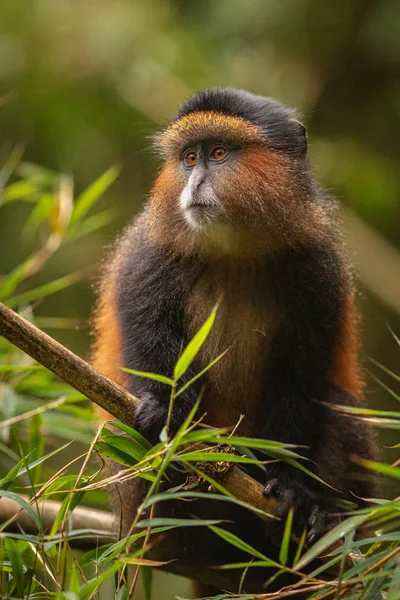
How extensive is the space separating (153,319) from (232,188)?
66cm

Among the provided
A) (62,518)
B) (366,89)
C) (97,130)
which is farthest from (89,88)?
(62,518)

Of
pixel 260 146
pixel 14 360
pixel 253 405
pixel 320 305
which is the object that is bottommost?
pixel 14 360

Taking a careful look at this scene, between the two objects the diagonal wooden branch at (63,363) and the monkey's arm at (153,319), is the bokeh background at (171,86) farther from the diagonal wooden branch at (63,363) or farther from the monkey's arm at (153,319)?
the diagonal wooden branch at (63,363)

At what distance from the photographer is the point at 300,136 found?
4285mm

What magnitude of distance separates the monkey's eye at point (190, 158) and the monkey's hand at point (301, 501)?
1.38 m

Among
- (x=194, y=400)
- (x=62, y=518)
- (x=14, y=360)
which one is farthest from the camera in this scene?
(x=14, y=360)

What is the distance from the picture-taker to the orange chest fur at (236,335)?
4.16 m

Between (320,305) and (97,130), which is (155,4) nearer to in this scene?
(97,130)

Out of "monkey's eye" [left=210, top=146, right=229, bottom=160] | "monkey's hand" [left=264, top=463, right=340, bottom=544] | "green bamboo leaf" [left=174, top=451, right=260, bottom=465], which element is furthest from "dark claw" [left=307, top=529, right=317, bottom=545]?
"monkey's eye" [left=210, top=146, right=229, bottom=160]

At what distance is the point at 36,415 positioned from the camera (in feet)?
13.7

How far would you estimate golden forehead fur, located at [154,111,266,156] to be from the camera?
13.5 feet

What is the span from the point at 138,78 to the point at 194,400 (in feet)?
14.9

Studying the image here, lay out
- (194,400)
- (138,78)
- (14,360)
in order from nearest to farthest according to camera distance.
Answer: (194,400) < (14,360) < (138,78)

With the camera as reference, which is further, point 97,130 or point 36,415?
point 97,130
